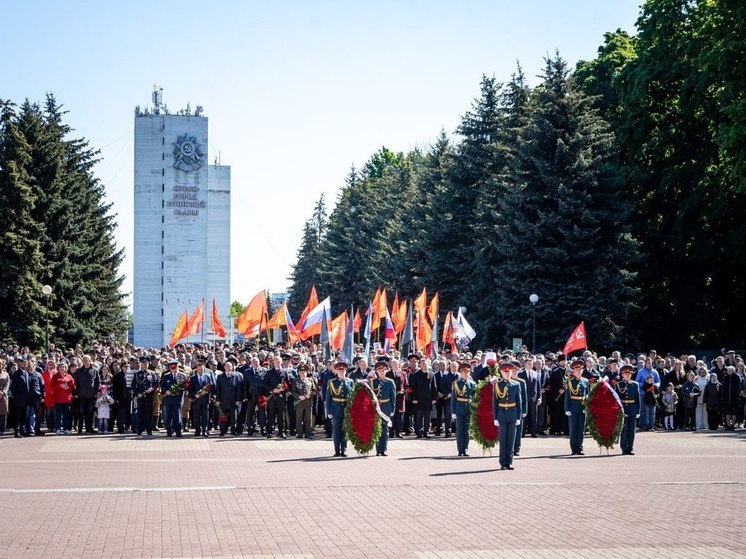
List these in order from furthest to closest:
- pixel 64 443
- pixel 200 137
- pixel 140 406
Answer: pixel 200 137 < pixel 140 406 < pixel 64 443

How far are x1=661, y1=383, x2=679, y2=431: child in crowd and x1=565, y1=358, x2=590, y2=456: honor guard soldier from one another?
299 inches

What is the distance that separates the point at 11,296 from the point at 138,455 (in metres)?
30.4

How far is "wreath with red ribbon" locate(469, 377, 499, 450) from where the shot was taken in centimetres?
2147

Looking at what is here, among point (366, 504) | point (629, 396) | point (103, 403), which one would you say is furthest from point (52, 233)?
point (366, 504)

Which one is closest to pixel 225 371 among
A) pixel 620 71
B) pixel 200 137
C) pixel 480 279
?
pixel 480 279

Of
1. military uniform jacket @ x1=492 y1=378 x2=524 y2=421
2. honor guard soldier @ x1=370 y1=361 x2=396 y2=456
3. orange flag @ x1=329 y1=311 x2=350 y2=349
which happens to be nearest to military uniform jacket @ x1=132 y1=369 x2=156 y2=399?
honor guard soldier @ x1=370 y1=361 x2=396 y2=456

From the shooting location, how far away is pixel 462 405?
22578 millimetres

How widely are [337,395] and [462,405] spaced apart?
270 centimetres

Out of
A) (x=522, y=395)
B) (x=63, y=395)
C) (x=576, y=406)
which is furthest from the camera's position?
(x=63, y=395)

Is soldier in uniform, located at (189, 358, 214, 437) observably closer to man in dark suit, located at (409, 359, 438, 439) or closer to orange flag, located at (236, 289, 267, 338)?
man in dark suit, located at (409, 359, 438, 439)

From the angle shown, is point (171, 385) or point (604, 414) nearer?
point (604, 414)

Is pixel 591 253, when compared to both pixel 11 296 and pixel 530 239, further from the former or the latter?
pixel 11 296

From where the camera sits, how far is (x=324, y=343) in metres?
34.5

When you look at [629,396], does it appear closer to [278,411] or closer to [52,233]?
[278,411]
